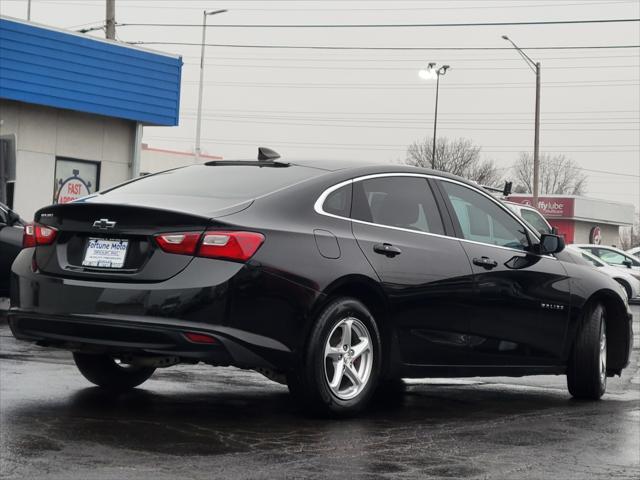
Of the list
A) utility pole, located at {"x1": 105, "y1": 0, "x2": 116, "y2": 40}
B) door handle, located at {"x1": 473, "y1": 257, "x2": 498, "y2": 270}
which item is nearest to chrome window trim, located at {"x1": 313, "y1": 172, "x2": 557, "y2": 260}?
door handle, located at {"x1": 473, "y1": 257, "x2": 498, "y2": 270}

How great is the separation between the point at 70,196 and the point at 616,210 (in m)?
64.7

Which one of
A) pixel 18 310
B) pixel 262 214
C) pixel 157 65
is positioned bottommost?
pixel 18 310

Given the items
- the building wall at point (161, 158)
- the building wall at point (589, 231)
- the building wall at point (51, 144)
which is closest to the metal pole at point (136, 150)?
the building wall at point (51, 144)

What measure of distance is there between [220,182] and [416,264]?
1304 millimetres

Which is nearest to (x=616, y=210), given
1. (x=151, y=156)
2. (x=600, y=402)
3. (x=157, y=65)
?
(x=151, y=156)

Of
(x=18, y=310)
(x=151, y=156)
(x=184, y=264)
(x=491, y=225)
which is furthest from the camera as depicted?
(x=151, y=156)

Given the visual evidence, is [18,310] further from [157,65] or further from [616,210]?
[616,210]

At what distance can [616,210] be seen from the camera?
85.5 metres

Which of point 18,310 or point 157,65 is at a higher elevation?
point 157,65

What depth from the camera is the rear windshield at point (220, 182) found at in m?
7.22

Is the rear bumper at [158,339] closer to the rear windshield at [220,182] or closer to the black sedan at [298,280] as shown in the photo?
the black sedan at [298,280]

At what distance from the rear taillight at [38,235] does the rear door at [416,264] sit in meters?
1.77

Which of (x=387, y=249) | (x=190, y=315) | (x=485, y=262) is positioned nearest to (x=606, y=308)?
(x=485, y=262)

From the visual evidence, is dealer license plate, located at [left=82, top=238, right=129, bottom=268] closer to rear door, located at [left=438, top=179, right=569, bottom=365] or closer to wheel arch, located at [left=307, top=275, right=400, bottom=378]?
wheel arch, located at [left=307, top=275, right=400, bottom=378]
